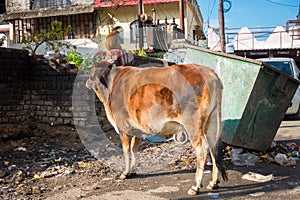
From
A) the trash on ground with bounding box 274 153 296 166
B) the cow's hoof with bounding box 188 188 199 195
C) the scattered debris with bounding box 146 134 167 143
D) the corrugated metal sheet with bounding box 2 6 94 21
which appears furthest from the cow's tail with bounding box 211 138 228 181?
the corrugated metal sheet with bounding box 2 6 94 21

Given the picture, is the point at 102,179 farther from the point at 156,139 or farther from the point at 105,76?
the point at 156,139

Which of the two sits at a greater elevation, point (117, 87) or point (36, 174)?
point (117, 87)

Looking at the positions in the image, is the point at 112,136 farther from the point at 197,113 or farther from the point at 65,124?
the point at 197,113

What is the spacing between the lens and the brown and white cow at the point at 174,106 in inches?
140

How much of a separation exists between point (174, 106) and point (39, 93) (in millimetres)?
4036

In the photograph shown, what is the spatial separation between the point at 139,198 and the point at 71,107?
11.5 feet

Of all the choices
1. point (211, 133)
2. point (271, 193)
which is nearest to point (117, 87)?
point (211, 133)

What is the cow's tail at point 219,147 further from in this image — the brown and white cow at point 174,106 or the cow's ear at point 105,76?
the cow's ear at point 105,76

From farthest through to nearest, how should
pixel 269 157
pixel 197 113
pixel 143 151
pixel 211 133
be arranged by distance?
pixel 143 151 → pixel 269 157 → pixel 211 133 → pixel 197 113

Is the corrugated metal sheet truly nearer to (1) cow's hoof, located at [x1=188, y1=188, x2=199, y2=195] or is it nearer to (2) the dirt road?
(2) the dirt road

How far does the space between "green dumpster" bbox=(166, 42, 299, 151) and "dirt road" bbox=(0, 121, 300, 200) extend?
44 cm

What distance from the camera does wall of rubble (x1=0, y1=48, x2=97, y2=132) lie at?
634 centimetres

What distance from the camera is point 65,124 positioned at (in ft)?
21.6

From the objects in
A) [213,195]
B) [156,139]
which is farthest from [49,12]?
[213,195]
